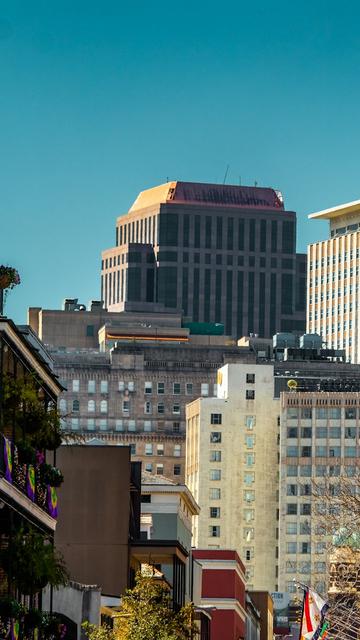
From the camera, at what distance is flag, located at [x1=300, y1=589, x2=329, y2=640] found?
3194 inches

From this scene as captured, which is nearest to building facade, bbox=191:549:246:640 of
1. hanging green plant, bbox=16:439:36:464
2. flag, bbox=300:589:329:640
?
flag, bbox=300:589:329:640

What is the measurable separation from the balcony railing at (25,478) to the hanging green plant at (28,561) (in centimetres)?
126

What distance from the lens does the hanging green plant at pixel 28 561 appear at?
200ft

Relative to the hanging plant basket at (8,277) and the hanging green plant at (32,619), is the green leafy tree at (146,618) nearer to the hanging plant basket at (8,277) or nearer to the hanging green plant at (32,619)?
the hanging green plant at (32,619)

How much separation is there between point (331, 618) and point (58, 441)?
2130 centimetres

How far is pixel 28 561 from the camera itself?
61.0 meters

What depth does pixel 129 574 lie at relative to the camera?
97250mm

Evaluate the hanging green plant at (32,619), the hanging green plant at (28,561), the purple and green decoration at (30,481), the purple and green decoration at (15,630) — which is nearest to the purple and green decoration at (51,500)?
the purple and green decoration at (30,481)

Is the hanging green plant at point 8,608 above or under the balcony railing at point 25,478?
under

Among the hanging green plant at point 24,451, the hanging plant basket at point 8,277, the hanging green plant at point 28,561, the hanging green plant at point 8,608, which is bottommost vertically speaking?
the hanging green plant at point 8,608

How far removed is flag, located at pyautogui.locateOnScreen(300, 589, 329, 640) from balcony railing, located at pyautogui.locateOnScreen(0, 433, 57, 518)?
44.4 ft

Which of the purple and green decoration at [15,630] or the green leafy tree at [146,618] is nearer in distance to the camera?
the purple and green decoration at [15,630]

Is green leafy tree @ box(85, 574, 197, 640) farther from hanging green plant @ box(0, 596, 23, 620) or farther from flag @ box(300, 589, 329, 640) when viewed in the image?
hanging green plant @ box(0, 596, 23, 620)

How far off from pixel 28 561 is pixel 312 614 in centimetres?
2170
